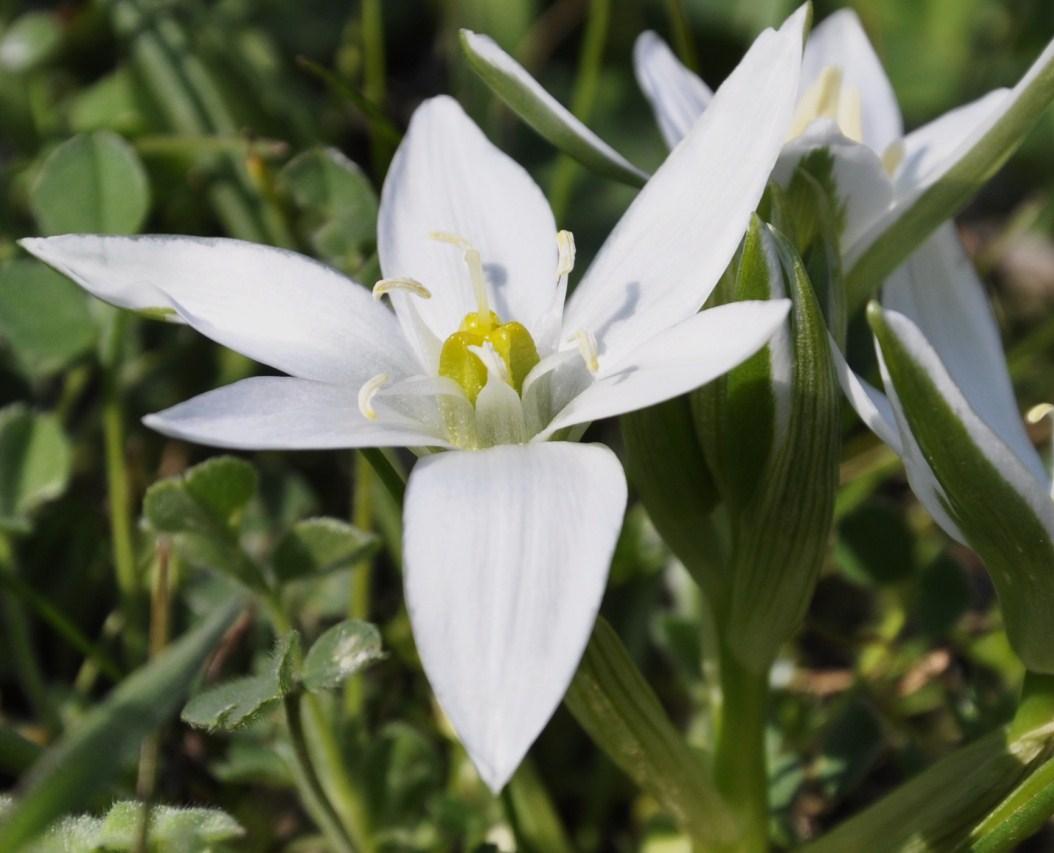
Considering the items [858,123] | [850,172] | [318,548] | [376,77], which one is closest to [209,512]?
[318,548]

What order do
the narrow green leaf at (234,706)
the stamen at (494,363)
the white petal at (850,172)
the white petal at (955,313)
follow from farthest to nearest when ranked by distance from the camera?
1. the white petal at (955,313)
2. the white petal at (850,172)
3. the stamen at (494,363)
4. the narrow green leaf at (234,706)

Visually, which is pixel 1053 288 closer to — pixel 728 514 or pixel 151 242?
pixel 728 514

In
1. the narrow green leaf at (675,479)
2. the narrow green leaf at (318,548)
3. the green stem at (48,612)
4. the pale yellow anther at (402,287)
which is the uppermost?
the pale yellow anther at (402,287)

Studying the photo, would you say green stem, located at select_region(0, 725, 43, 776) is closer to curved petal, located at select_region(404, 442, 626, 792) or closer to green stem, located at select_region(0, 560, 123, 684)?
green stem, located at select_region(0, 560, 123, 684)

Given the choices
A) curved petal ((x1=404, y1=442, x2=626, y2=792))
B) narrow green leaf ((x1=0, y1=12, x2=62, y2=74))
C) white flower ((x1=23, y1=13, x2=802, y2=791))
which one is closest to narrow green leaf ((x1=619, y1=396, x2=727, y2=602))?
white flower ((x1=23, y1=13, x2=802, y2=791))

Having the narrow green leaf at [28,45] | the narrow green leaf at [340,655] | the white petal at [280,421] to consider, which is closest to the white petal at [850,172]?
the white petal at [280,421]

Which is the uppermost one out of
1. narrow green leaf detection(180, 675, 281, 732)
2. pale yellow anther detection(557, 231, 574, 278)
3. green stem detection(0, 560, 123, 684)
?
pale yellow anther detection(557, 231, 574, 278)

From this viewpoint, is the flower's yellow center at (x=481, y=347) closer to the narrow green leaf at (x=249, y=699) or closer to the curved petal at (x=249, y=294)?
the curved petal at (x=249, y=294)
